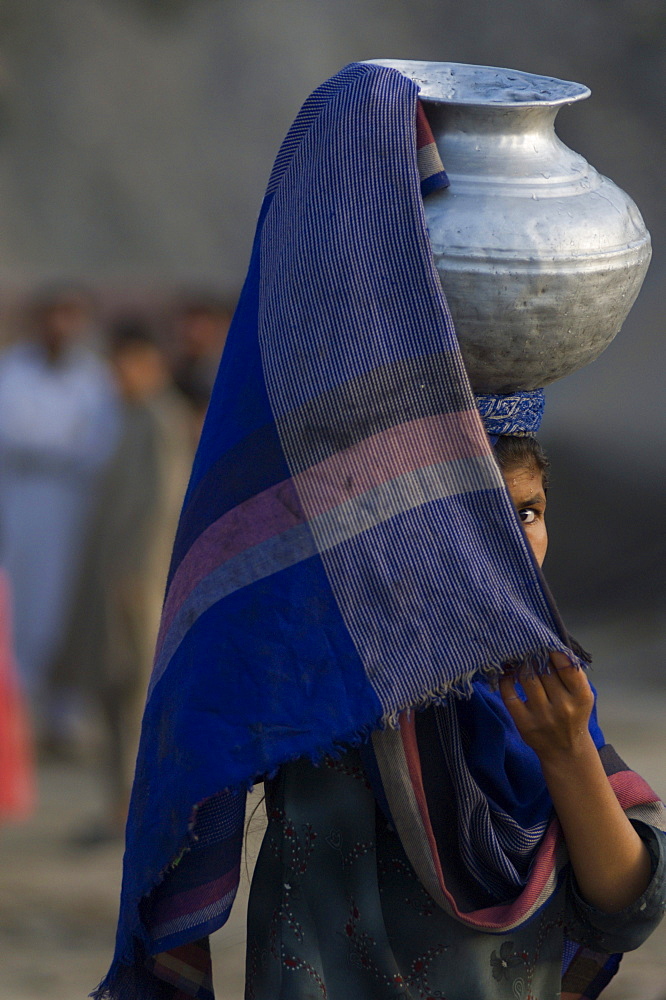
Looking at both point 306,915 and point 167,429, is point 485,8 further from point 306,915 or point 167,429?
point 306,915

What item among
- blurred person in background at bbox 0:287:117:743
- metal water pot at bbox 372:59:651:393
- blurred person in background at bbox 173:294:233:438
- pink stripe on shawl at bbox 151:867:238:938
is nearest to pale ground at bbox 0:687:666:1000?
blurred person in background at bbox 0:287:117:743

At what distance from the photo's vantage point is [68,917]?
13.9ft

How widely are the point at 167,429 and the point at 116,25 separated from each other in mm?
3946

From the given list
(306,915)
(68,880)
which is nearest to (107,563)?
(68,880)

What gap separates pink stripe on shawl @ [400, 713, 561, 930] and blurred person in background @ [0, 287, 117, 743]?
4860 millimetres

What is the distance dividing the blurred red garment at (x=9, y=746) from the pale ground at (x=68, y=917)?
8 cm

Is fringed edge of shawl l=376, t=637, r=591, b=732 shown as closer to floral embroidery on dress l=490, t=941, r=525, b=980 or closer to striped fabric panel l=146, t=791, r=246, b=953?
striped fabric panel l=146, t=791, r=246, b=953

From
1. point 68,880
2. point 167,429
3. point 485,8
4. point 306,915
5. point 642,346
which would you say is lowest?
point 68,880

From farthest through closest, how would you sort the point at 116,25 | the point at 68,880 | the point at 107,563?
the point at 116,25
the point at 107,563
the point at 68,880

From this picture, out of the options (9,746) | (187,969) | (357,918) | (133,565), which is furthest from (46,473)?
(357,918)

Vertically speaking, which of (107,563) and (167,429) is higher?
(167,429)

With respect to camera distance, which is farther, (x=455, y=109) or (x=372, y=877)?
(x=372, y=877)

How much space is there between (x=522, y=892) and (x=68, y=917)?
3.15 metres

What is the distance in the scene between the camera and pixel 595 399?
8.02 m
